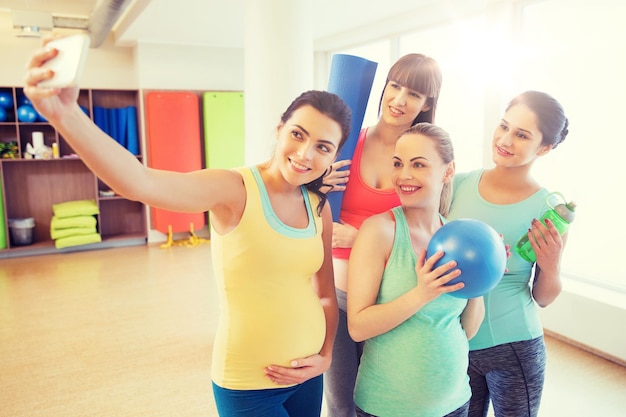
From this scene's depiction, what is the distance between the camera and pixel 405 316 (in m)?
1.23

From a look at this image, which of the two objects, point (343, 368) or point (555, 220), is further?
point (343, 368)

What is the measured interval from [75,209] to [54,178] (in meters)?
0.74

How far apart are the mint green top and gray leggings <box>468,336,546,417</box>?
0.96 ft

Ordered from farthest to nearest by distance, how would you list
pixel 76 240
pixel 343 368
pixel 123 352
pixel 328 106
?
pixel 76 240 < pixel 123 352 < pixel 343 368 < pixel 328 106

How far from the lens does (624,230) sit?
11.9 feet

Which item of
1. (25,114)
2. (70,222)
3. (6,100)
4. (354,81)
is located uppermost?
(6,100)

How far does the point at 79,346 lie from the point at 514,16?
4.30 m

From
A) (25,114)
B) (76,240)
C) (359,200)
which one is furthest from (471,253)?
(25,114)

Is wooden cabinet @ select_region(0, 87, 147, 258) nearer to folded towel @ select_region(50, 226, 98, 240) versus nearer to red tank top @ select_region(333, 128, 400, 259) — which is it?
folded towel @ select_region(50, 226, 98, 240)

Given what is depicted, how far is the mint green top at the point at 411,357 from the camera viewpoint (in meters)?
1.27

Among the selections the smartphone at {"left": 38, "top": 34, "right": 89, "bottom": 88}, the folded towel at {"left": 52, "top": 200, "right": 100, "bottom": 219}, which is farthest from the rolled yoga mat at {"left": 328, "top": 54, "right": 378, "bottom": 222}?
the folded towel at {"left": 52, "top": 200, "right": 100, "bottom": 219}

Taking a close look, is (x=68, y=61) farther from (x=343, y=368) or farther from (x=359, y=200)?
(x=343, y=368)

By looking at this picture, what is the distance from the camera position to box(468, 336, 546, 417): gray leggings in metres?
1.53

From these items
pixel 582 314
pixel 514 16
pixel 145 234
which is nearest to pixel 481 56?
pixel 514 16
